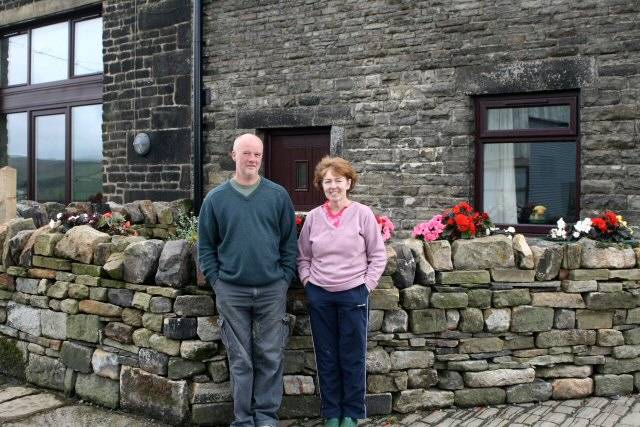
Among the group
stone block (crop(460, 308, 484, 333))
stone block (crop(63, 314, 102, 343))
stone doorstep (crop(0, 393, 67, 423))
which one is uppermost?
stone block (crop(460, 308, 484, 333))

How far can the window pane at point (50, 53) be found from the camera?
1156 centimetres

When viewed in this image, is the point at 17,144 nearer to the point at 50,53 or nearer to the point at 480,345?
the point at 50,53

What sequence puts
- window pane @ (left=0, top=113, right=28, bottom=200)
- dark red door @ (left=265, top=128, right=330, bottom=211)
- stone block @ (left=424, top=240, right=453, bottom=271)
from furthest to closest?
window pane @ (left=0, top=113, right=28, bottom=200)
dark red door @ (left=265, top=128, right=330, bottom=211)
stone block @ (left=424, top=240, right=453, bottom=271)

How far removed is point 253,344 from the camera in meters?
3.83

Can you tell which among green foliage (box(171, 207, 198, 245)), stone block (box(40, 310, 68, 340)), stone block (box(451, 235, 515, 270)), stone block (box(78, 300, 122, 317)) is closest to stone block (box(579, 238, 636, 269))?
stone block (box(451, 235, 515, 270))

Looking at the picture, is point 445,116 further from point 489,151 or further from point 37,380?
point 37,380

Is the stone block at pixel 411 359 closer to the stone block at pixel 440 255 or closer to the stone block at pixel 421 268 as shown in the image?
the stone block at pixel 421 268

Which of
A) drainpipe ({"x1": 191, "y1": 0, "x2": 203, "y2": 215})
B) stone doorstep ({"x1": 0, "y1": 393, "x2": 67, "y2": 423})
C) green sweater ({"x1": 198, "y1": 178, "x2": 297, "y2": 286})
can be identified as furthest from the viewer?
drainpipe ({"x1": 191, "y1": 0, "x2": 203, "y2": 215})

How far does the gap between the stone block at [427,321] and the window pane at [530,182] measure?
11.3 ft

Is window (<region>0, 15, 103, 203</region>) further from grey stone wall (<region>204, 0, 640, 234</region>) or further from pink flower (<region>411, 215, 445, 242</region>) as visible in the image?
pink flower (<region>411, 215, 445, 242</region>)

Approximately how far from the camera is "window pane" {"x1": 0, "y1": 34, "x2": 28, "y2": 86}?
12.2 metres

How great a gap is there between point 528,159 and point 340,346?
4419 mm

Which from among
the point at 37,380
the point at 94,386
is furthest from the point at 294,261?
the point at 37,380

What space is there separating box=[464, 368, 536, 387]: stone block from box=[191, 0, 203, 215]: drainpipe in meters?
5.63
